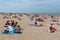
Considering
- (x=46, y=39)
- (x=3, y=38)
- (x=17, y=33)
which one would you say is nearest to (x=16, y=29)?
(x=17, y=33)

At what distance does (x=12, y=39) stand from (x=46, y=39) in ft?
7.10

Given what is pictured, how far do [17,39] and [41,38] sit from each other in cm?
166

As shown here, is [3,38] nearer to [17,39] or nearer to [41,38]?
[17,39]

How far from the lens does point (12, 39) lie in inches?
492

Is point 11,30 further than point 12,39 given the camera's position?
Yes

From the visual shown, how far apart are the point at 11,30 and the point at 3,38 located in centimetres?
184

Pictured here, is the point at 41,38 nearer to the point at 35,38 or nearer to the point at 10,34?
the point at 35,38

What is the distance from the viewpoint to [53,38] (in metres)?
13.1

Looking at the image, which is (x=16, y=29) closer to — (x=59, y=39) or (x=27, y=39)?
(x=27, y=39)

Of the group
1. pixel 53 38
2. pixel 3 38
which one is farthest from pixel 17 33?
pixel 53 38

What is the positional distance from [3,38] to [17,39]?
1.02 meters

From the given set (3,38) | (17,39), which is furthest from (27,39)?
(3,38)

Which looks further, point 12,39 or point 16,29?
point 16,29

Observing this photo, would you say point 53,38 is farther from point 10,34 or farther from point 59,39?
point 10,34
